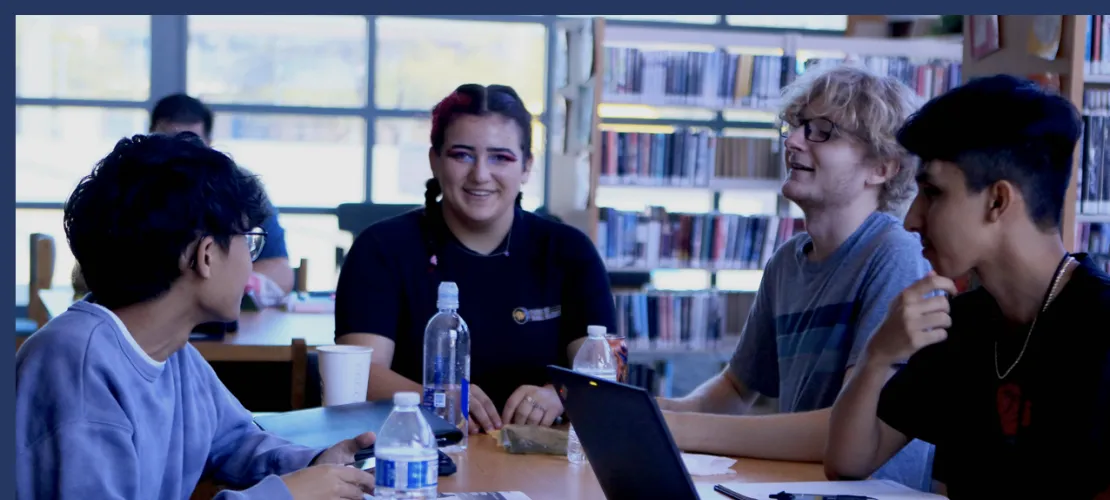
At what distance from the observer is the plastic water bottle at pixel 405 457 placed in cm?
131

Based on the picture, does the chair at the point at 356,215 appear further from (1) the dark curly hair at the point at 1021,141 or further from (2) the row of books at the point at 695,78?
(1) the dark curly hair at the point at 1021,141

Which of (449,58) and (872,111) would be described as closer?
(872,111)

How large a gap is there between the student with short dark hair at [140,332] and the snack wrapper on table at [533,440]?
1.34 feet

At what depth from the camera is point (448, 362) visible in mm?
2096

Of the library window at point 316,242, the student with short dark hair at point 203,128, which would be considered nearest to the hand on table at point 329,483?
the student with short dark hair at point 203,128

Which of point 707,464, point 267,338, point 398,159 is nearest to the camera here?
point 707,464

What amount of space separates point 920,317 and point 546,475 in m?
0.60

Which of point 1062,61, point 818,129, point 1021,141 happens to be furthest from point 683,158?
point 1021,141

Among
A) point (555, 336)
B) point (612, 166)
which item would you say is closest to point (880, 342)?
point (555, 336)

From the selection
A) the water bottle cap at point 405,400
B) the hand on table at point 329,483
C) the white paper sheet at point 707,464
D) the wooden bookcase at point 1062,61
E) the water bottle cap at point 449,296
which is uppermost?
the wooden bookcase at point 1062,61

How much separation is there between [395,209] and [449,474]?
11.3ft

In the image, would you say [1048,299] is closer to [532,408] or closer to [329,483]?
[532,408]

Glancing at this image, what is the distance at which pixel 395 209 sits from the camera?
499 cm

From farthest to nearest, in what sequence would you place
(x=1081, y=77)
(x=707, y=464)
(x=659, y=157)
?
(x=659, y=157), (x=1081, y=77), (x=707, y=464)
